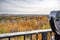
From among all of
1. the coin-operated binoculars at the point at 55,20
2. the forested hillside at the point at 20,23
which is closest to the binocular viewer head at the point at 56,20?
the coin-operated binoculars at the point at 55,20

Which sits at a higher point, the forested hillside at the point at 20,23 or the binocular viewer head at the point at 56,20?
the binocular viewer head at the point at 56,20

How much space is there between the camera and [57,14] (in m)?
1.04

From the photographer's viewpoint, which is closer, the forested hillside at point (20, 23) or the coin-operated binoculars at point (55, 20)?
the coin-operated binoculars at point (55, 20)

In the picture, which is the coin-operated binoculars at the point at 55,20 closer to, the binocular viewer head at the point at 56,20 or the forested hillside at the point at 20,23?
the binocular viewer head at the point at 56,20

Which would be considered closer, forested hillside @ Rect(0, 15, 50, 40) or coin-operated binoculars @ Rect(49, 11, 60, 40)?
coin-operated binoculars @ Rect(49, 11, 60, 40)

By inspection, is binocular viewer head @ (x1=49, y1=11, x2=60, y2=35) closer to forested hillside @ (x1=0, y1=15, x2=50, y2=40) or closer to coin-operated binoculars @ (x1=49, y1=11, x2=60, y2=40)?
coin-operated binoculars @ (x1=49, y1=11, x2=60, y2=40)

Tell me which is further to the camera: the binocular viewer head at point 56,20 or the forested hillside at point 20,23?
the forested hillside at point 20,23

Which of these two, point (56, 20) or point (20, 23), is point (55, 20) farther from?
point (20, 23)

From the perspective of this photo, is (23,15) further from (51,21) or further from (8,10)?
(51,21)

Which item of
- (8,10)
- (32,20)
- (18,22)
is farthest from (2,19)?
(32,20)

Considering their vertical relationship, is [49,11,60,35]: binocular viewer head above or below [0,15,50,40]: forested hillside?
above

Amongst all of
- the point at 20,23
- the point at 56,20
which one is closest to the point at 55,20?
the point at 56,20

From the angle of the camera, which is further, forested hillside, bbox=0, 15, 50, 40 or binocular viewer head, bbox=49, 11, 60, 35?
forested hillside, bbox=0, 15, 50, 40

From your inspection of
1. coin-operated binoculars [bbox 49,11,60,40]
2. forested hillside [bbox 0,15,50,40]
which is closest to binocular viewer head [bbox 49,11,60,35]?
coin-operated binoculars [bbox 49,11,60,40]
